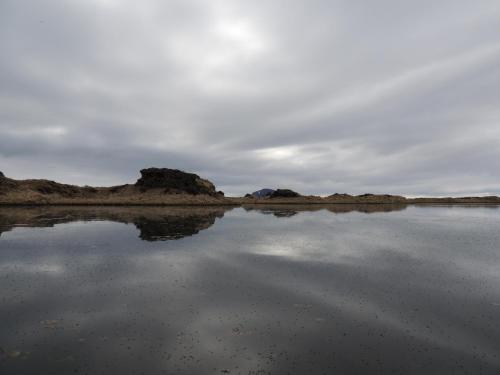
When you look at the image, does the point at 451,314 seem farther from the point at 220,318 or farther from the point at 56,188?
the point at 56,188

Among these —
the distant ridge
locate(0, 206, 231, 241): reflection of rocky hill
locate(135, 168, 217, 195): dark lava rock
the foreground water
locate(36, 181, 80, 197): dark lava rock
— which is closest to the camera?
the foreground water

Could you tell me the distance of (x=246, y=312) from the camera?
816 cm

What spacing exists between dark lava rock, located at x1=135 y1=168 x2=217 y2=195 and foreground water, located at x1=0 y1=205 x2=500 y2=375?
76360mm

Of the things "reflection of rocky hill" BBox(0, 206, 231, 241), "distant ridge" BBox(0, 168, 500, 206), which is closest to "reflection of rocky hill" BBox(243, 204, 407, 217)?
"reflection of rocky hill" BBox(0, 206, 231, 241)

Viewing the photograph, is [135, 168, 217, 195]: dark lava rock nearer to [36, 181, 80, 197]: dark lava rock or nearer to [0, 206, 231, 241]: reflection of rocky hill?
[36, 181, 80, 197]: dark lava rock

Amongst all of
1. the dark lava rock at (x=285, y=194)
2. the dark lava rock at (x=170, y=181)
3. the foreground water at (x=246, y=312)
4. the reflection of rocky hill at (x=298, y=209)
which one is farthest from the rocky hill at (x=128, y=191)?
the foreground water at (x=246, y=312)

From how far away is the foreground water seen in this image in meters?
5.74

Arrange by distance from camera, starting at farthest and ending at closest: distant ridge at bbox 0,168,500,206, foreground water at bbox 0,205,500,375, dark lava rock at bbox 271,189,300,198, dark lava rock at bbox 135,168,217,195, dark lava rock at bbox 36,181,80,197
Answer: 1. dark lava rock at bbox 271,189,300,198
2. dark lava rock at bbox 135,168,217,195
3. dark lava rock at bbox 36,181,80,197
4. distant ridge at bbox 0,168,500,206
5. foreground water at bbox 0,205,500,375

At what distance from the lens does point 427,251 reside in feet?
55.3

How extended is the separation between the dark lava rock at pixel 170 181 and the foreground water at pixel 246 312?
3006 inches

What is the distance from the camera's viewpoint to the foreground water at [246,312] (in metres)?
5.74

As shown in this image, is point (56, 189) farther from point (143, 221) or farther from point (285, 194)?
point (285, 194)

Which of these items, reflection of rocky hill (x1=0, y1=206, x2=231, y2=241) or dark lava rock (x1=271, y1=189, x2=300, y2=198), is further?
dark lava rock (x1=271, y1=189, x2=300, y2=198)

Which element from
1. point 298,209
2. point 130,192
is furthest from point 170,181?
point 298,209
